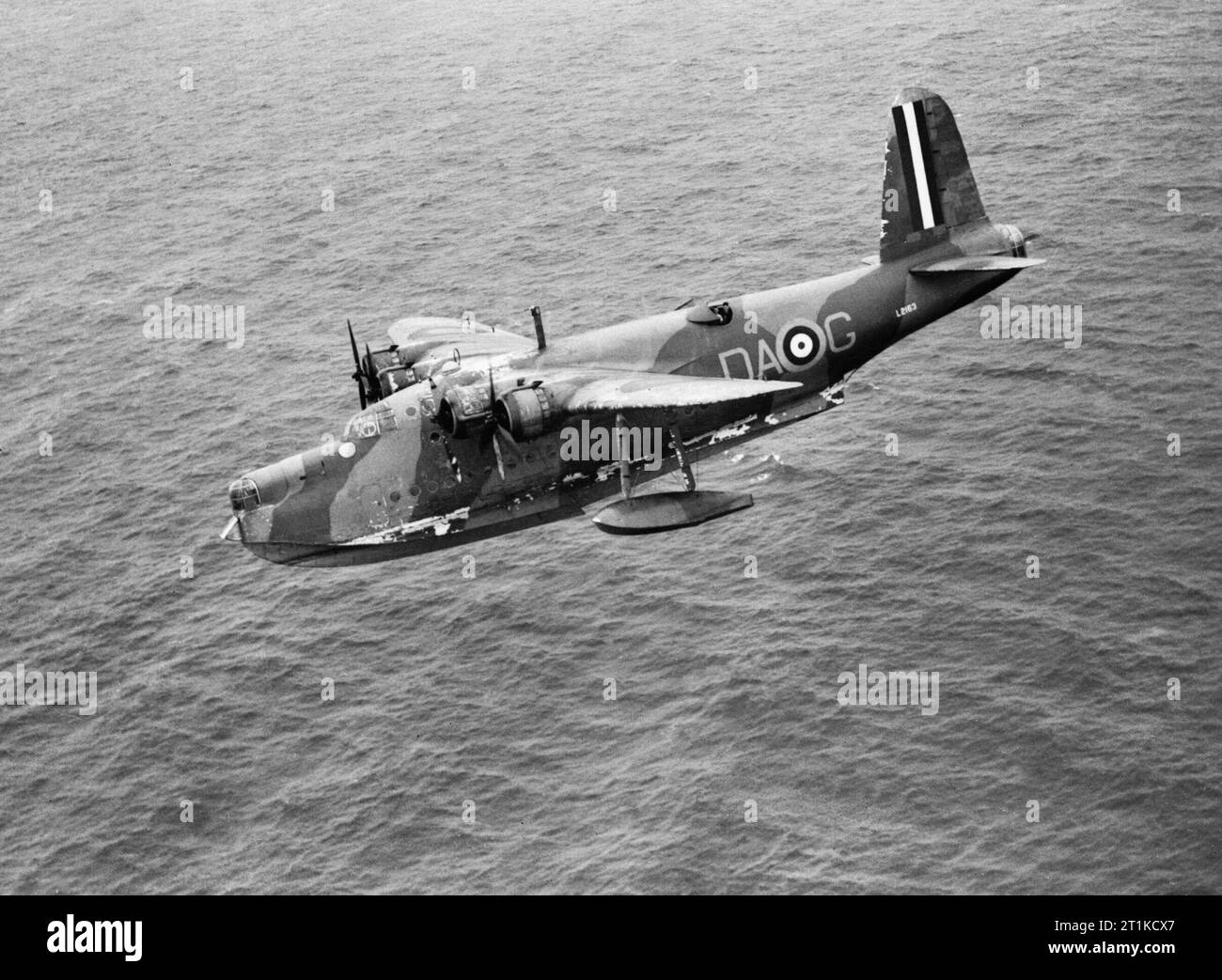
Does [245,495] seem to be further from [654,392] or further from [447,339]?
[654,392]

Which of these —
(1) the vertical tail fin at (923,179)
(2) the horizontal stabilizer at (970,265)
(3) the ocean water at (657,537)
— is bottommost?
(3) the ocean water at (657,537)

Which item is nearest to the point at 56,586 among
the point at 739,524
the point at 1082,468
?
the point at 739,524

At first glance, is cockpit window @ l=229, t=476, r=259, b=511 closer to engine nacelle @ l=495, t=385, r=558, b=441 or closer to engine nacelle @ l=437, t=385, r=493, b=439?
engine nacelle @ l=437, t=385, r=493, b=439

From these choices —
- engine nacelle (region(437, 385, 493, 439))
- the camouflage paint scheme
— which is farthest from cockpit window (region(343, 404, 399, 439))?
engine nacelle (region(437, 385, 493, 439))

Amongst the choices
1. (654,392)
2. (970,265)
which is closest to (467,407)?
(654,392)

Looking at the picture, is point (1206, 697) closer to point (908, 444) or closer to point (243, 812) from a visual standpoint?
point (908, 444)

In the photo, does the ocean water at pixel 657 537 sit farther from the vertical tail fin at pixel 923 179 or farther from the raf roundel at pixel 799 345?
the vertical tail fin at pixel 923 179

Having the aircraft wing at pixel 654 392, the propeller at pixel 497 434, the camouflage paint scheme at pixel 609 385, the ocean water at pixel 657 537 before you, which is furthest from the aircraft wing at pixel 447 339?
the ocean water at pixel 657 537
